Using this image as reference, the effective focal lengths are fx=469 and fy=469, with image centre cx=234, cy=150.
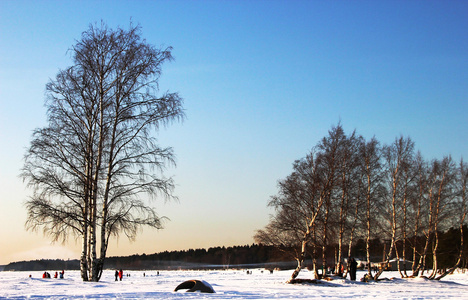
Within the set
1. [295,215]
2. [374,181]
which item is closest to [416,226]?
[374,181]

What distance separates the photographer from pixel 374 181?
36.1 meters

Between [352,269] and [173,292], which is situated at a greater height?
[173,292]

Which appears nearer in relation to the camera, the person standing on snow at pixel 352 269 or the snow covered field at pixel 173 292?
the snow covered field at pixel 173 292

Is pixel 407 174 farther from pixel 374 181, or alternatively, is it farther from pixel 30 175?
pixel 30 175

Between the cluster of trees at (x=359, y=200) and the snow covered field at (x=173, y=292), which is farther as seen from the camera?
the cluster of trees at (x=359, y=200)

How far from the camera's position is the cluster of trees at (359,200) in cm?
2941

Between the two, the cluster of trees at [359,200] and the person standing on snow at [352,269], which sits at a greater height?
the cluster of trees at [359,200]

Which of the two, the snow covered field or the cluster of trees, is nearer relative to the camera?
the snow covered field

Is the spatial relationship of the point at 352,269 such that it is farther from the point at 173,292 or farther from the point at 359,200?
the point at 173,292

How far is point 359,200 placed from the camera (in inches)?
1417

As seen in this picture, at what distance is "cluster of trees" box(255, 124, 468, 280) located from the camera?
96.5 ft

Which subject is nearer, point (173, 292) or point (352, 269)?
point (173, 292)

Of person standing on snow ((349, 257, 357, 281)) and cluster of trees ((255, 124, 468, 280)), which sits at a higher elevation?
cluster of trees ((255, 124, 468, 280))

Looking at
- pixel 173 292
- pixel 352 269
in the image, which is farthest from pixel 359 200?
pixel 173 292
